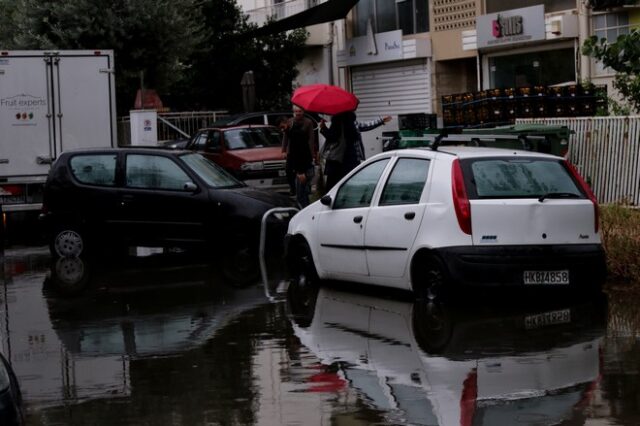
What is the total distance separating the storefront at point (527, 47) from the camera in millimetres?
30516

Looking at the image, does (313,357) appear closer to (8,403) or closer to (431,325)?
(431,325)

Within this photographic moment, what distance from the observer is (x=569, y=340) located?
9750mm

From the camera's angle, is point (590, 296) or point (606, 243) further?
point (606, 243)

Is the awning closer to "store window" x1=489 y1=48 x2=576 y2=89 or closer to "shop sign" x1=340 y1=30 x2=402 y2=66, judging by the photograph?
"shop sign" x1=340 y1=30 x2=402 y2=66

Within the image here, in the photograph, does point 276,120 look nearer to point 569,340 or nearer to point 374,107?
point 374,107

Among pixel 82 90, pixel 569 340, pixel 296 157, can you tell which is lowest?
pixel 569 340

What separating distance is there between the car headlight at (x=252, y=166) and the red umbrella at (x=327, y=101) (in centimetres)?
732

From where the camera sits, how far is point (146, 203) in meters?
17.1

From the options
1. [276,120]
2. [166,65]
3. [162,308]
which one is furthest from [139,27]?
[162,308]

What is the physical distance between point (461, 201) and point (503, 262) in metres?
0.65

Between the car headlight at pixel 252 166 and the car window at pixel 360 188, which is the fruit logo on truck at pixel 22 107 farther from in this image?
the car window at pixel 360 188

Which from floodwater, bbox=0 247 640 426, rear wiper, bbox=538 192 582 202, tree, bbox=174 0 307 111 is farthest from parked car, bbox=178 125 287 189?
rear wiper, bbox=538 192 582 202

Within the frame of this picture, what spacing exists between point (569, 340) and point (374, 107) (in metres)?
30.3

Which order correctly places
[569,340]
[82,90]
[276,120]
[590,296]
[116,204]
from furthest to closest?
[276,120]
[82,90]
[116,204]
[590,296]
[569,340]
